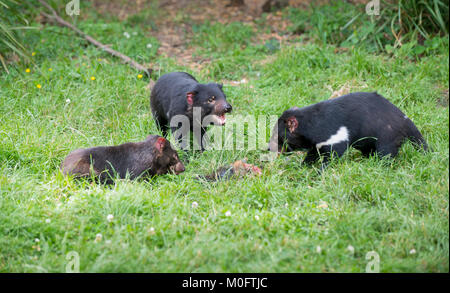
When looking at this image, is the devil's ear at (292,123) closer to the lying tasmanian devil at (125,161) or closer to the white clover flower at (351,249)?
the lying tasmanian devil at (125,161)

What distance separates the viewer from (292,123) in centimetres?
435

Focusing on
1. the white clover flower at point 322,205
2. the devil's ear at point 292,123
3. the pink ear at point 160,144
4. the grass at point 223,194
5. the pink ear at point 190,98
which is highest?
the pink ear at point 190,98

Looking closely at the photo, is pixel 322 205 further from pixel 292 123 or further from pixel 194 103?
pixel 194 103

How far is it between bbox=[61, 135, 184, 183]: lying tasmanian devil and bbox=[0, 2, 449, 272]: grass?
13cm

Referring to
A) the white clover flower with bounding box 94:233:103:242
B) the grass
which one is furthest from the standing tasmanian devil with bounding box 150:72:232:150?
the white clover flower with bounding box 94:233:103:242

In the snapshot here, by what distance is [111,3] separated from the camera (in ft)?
29.8

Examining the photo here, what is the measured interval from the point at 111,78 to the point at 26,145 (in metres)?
1.79

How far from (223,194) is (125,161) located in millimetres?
981

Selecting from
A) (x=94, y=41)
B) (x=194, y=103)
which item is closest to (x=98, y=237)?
(x=194, y=103)

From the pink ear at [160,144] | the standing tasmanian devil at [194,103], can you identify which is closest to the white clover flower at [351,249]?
the pink ear at [160,144]

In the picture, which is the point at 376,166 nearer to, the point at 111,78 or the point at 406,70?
the point at 406,70

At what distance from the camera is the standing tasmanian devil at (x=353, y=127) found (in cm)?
418

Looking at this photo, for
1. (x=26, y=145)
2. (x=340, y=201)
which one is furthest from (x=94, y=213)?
(x=340, y=201)

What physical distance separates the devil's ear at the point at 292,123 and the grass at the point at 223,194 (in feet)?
1.09
